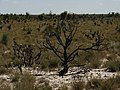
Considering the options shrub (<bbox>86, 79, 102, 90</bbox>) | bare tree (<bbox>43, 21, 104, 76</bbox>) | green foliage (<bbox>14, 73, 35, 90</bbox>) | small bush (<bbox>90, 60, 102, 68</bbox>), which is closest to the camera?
green foliage (<bbox>14, 73, 35, 90</bbox>)

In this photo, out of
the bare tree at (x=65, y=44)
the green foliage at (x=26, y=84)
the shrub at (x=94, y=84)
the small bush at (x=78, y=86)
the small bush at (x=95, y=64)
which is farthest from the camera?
the small bush at (x=95, y=64)

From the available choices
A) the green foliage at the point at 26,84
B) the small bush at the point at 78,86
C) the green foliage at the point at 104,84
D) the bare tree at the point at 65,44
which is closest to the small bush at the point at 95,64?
the bare tree at the point at 65,44

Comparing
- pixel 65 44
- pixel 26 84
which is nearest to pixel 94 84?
pixel 26 84

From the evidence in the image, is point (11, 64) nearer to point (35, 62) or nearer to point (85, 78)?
point (35, 62)

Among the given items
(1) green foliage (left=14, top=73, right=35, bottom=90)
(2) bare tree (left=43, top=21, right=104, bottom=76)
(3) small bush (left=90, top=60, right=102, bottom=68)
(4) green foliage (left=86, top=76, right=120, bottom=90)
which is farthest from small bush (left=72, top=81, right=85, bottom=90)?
(3) small bush (left=90, top=60, right=102, bottom=68)

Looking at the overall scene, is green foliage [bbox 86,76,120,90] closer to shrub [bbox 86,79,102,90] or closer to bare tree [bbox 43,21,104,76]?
shrub [bbox 86,79,102,90]

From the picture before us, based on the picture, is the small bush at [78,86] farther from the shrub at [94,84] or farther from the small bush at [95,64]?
the small bush at [95,64]

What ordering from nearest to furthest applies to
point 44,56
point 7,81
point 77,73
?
point 7,81
point 77,73
point 44,56

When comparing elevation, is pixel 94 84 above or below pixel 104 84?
below

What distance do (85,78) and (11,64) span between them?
6.42 meters

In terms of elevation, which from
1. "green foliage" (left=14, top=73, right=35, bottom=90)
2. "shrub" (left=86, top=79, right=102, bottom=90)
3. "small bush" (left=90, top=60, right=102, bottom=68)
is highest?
"green foliage" (left=14, top=73, right=35, bottom=90)

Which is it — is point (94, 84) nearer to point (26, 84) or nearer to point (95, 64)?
point (26, 84)

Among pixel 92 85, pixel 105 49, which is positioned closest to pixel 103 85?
pixel 92 85

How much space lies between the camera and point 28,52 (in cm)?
1969
